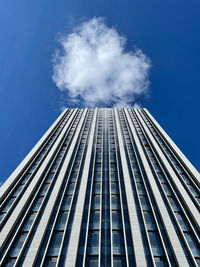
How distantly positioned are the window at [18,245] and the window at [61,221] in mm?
4212

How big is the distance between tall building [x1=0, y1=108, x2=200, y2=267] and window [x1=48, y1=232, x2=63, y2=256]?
0.33ft

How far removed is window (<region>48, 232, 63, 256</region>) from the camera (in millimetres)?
17344

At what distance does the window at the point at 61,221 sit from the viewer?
65.7ft

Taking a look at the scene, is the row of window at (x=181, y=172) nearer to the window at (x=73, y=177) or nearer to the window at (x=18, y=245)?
the window at (x=73, y=177)

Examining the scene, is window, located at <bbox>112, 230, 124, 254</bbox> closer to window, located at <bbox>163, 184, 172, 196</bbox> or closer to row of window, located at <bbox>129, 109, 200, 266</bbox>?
row of window, located at <bbox>129, 109, 200, 266</bbox>

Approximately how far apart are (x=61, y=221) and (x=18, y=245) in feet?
18.2

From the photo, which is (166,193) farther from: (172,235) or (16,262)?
(16,262)

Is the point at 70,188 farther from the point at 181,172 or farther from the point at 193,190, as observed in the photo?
the point at 181,172

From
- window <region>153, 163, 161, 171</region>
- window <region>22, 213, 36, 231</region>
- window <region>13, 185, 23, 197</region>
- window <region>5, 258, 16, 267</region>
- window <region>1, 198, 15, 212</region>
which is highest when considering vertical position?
window <region>153, 163, 161, 171</region>

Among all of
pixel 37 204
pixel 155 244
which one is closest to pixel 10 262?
pixel 37 204

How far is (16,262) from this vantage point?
1572 centimetres

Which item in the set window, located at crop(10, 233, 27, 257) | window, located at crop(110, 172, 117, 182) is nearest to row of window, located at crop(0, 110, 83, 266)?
window, located at crop(10, 233, 27, 257)

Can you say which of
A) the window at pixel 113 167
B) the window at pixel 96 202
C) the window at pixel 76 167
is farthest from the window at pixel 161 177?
the window at pixel 76 167

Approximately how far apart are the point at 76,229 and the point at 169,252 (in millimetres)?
11624
